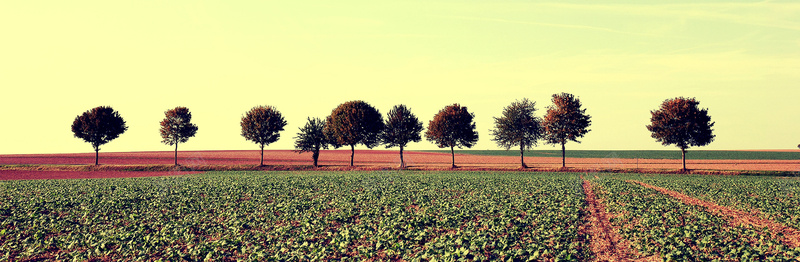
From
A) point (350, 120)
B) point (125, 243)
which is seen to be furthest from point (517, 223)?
point (350, 120)

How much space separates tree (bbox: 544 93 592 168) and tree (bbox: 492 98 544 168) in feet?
13.1

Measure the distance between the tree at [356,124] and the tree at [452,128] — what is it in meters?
9.76

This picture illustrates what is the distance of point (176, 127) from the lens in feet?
315

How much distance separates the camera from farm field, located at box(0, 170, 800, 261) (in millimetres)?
18469

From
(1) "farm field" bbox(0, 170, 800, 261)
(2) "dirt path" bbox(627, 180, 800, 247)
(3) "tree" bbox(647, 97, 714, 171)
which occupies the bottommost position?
(2) "dirt path" bbox(627, 180, 800, 247)

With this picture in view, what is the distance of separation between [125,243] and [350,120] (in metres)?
70.1

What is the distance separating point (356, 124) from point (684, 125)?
5239cm

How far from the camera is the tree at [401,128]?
91.1 m

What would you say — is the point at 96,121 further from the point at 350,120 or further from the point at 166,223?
the point at 166,223

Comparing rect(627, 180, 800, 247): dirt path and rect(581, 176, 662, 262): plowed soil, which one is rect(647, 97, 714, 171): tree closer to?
rect(627, 180, 800, 247): dirt path

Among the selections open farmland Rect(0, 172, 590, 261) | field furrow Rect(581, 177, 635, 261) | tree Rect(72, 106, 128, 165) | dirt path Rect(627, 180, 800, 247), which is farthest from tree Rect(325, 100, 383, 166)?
field furrow Rect(581, 177, 635, 261)

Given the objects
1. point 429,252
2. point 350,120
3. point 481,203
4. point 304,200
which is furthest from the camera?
point 350,120

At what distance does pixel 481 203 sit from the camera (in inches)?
1228

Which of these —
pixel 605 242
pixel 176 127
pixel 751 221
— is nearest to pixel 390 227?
pixel 605 242
